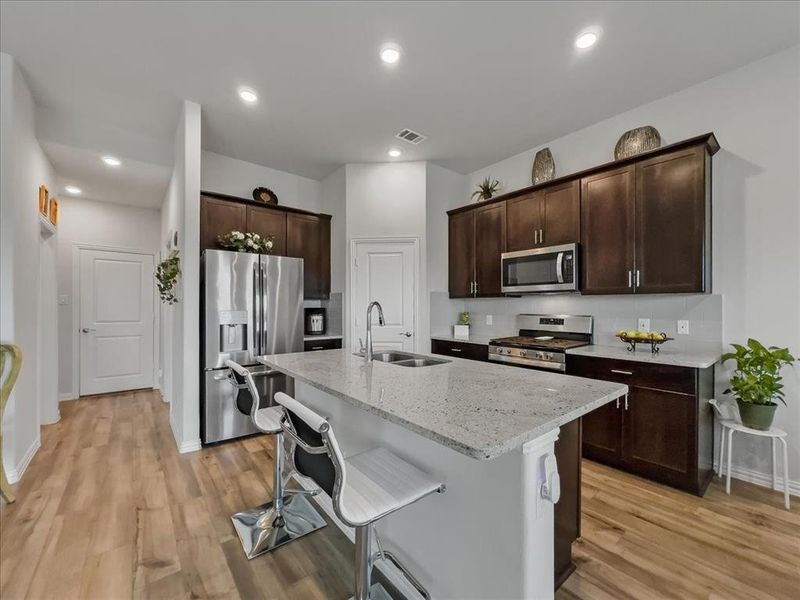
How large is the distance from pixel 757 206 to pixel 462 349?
256cm

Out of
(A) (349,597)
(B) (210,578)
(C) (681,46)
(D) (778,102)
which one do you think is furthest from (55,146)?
(D) (778,102)

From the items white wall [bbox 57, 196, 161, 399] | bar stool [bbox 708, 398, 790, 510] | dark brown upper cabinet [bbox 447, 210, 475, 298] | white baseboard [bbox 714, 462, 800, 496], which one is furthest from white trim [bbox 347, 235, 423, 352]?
white wall [bbox 57, 196, 161, 399]

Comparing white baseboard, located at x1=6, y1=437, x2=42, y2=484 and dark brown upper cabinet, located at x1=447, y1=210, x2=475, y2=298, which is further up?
dark brown upper cabinet, located at x1=447, y1=210, x2=475, y2=298

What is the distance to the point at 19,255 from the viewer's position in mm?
2586

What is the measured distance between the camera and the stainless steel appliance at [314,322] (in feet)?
14.6

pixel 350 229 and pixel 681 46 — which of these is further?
pixel 350 229

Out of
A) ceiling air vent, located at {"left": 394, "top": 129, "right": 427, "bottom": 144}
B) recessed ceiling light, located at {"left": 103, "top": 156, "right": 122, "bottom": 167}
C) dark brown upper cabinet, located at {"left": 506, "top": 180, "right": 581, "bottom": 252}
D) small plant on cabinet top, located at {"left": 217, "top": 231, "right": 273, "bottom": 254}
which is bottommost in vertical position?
small plant on cabinet top, located at {"left": 217, "top": 231, "right": 273, "bottom": 254}

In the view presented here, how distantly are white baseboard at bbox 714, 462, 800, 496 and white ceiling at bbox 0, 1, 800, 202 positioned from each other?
286 cm

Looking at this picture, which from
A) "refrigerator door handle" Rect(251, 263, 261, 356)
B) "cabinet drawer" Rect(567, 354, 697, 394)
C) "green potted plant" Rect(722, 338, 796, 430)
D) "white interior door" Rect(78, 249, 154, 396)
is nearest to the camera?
"green potted plant" Rect(722, 338, 796, 430)

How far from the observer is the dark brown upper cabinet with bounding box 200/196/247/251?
362 centimetres

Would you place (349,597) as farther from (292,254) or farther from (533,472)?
(292,254)

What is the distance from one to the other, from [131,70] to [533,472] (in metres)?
3.54

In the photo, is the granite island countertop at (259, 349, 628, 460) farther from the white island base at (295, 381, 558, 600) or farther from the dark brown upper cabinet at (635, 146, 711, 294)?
the dark brown upper cabinet at (635, 146, 711, 294)

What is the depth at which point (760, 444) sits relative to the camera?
2451mm
